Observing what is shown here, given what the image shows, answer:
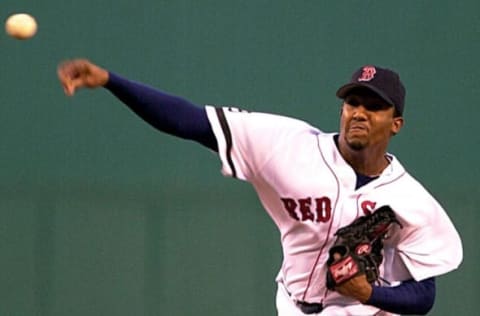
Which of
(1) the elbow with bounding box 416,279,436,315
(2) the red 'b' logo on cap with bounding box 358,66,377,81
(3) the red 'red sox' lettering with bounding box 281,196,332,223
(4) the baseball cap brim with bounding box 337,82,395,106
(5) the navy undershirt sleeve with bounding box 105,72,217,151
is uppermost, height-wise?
(2) the red 'b' logo on cap with bounding box 358,66,377,81

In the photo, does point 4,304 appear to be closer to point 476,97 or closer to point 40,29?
point 40,29

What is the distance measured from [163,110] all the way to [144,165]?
2384 millimetres

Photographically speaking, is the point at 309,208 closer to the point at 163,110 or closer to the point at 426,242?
the point at 426,242

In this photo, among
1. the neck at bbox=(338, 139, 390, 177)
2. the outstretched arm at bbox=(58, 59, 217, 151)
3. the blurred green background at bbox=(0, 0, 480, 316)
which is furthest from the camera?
the blurred green background at bbox=(0, 0, 480, 316)

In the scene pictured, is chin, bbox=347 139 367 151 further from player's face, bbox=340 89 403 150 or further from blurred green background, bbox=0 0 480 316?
blurred green background, bbox=0 0 480 316

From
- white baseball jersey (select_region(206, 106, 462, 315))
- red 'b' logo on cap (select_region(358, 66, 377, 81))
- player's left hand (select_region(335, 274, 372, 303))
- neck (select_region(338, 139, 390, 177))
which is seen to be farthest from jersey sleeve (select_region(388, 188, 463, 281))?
red 'b' logo on cap (select_region(358, 66, 377, 81))

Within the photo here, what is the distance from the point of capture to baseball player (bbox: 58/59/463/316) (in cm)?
354

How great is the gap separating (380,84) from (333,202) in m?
0.38

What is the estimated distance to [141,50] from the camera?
574cm

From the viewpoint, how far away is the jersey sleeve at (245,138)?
3475mm

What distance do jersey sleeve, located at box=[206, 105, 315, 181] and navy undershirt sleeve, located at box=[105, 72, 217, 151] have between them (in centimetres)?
3

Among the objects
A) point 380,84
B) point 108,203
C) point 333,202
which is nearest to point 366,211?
point 333,202

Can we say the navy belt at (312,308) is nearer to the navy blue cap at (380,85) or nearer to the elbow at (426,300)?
the elbow at (426,300)

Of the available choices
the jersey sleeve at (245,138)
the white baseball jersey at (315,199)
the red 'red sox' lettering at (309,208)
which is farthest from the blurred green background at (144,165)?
the jersey sleeve at (245,138)
